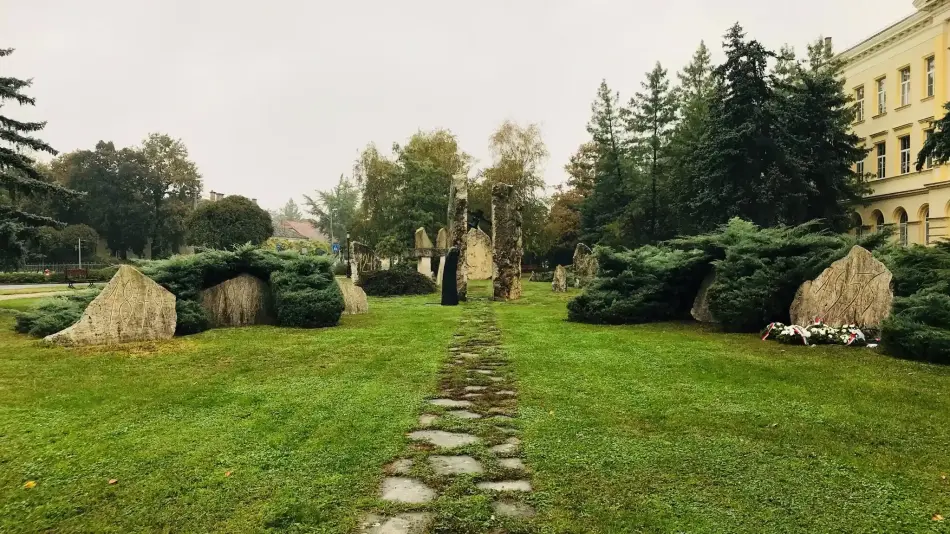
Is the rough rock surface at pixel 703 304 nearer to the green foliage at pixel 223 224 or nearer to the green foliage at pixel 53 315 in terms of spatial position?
the green foliage at pixel 53 315

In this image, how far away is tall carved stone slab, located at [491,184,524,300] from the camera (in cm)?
1755

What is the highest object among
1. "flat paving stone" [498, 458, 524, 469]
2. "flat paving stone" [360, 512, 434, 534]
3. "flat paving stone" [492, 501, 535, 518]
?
"flat paving stone" [498, 458, 524, 469]

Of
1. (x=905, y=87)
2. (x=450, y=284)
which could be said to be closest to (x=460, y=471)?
(x=450, y=284)

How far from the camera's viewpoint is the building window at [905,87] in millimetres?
33438

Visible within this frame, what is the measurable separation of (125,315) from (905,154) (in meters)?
40.2

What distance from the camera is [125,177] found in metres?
52.0

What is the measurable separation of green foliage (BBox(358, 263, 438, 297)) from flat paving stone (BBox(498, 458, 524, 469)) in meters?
17.0

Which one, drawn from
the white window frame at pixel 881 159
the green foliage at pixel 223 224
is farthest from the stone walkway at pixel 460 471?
the white window frame at pixel 881 159

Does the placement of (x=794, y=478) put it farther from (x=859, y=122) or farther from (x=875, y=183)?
(x=859, y=122)

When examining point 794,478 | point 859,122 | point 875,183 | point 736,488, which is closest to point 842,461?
point 794,478

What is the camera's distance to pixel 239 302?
11.4 meters

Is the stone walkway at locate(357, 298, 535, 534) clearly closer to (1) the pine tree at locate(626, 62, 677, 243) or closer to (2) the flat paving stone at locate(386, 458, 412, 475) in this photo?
(2) the flat paving stone at locate(386, 458, 412, 475)

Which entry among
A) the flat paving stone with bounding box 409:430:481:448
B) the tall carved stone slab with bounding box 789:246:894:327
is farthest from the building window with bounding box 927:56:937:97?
the flat paving stone with bounding box 409:430:481:448

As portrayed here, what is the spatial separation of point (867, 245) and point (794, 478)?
25.6 feet
